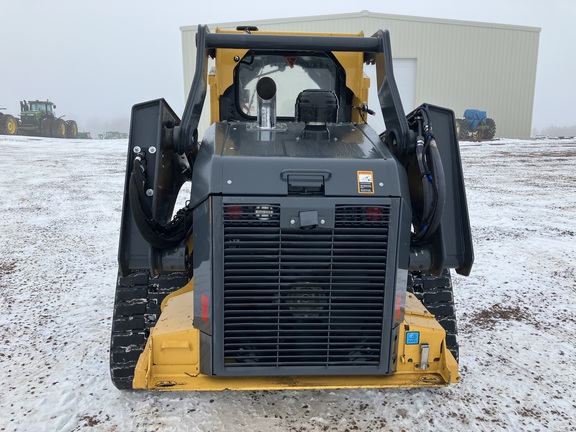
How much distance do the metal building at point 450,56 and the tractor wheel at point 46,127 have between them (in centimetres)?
1168

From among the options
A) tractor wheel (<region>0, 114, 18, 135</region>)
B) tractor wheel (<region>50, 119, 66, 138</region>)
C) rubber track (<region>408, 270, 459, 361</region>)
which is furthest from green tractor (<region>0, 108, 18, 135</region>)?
rubber track (<region>408, 270, 459, 361</region>)

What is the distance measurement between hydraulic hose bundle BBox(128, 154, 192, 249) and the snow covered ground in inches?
40.3

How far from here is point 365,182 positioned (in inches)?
94.3

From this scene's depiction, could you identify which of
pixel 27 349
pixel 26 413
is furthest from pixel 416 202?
pixel 27 349

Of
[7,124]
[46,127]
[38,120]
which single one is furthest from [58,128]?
[7,124]

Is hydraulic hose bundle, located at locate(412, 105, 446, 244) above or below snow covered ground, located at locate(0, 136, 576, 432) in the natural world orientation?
above

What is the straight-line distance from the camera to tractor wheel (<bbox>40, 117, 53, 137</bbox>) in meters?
30.2

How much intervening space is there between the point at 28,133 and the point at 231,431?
32633 millimetres

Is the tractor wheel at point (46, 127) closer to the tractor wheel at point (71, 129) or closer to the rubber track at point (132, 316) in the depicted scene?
the tractor wheel at point (71, 129)

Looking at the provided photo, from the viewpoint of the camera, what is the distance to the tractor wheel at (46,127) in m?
30.2

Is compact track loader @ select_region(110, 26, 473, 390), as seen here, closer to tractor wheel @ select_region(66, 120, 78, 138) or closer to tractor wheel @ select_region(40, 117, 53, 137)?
tractor wheel @ select_region(40, 117, 53, 137)

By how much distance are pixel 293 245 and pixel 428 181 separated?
81 centimetres

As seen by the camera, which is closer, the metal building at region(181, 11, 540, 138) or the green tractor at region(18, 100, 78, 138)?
the metal building at region(181, 11, 540, 138)

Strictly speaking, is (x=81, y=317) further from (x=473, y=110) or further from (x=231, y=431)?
(x=473, y=110)
